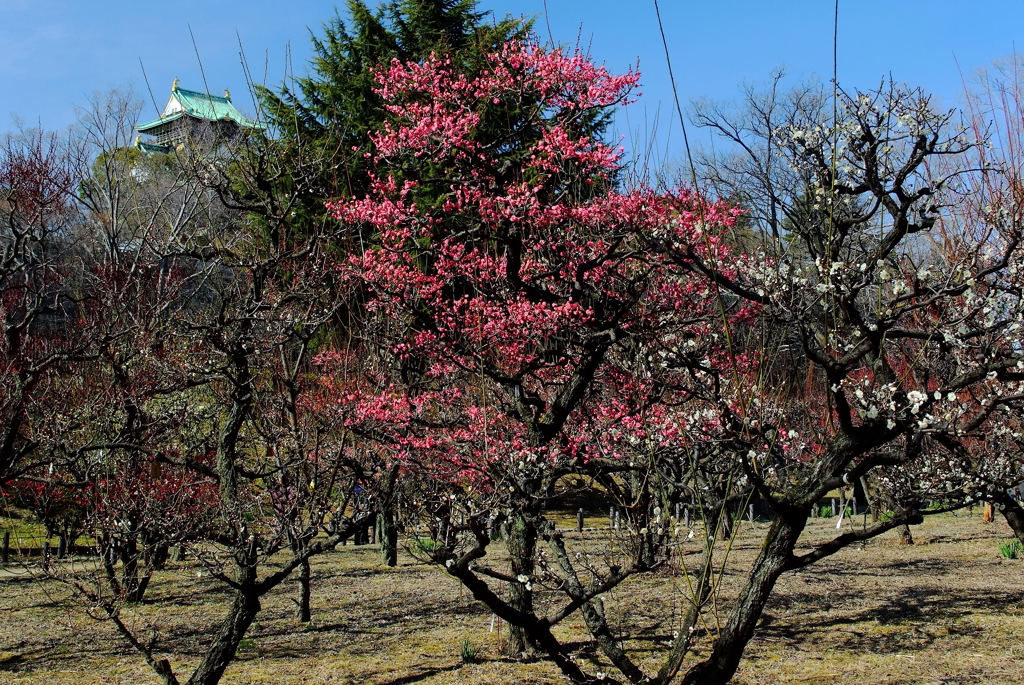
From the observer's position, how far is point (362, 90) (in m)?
15.6

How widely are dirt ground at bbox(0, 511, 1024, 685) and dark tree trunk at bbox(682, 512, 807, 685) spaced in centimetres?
101

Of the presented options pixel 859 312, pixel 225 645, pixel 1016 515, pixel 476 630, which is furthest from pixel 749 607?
pixel 1016 515

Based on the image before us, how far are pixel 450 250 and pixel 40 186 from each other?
552 cm

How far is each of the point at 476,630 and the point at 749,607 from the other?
16.0ft

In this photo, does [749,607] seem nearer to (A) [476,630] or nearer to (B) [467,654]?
(B) [467,654]

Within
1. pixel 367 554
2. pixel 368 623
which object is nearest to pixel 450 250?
pixel 368 623

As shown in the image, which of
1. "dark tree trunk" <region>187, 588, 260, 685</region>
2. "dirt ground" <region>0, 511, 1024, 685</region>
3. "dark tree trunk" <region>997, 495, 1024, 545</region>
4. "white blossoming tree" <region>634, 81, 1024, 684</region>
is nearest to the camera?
"white blossoming tree" <region>634, 81, 1024, 684</region>

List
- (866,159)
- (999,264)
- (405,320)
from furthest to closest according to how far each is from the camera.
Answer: (405,320) → (866,159) → (999,264)

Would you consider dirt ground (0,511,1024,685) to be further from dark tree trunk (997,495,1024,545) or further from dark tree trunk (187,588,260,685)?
dark tree trunk (187,588,260,685)

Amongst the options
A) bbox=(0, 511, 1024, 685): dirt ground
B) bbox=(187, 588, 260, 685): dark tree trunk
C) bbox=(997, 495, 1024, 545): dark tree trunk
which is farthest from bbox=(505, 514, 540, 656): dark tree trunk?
bbox=(997, 495, 1024, 545): dark tree trunk

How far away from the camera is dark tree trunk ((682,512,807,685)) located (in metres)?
4.06

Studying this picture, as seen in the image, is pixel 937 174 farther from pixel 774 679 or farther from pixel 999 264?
pixel 774 679

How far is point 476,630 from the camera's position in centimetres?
839

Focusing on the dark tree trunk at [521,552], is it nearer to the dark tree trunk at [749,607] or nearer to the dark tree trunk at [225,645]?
the dark tree trunk at [225,645]
